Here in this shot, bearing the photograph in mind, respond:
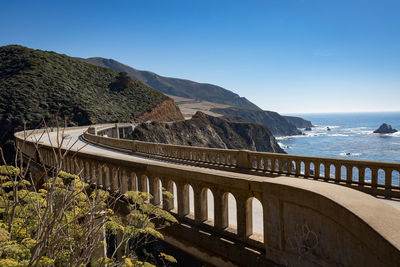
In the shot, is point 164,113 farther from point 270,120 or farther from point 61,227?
point 270,120

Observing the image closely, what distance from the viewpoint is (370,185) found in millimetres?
7898

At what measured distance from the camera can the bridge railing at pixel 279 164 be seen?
757 centimetres

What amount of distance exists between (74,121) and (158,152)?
4230 centimetres

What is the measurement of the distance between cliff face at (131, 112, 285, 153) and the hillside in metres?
7.51

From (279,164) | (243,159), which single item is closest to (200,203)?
(279,164)

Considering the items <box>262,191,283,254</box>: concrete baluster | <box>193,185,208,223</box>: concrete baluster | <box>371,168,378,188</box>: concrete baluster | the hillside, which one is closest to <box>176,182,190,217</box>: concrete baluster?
<box>193,185,208,223</box>: concrete baluster

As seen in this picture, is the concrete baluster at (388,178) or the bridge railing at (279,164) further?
the bridge railing at (279,164)

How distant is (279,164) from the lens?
9.31 meters

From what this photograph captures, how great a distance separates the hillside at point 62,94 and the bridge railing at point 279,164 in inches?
1336

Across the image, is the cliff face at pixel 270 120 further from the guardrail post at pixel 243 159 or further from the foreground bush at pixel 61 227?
the foreground bush at pixel 61 227

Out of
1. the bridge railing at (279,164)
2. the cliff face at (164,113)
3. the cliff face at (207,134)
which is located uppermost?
the cliff face at (164,113)

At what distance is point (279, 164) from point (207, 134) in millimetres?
53732

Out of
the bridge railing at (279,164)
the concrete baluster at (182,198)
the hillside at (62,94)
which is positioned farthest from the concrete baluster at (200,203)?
the hillside at (62,94)

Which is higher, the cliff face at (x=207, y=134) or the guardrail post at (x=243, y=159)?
the guardrail post at (x=243, y=159)
